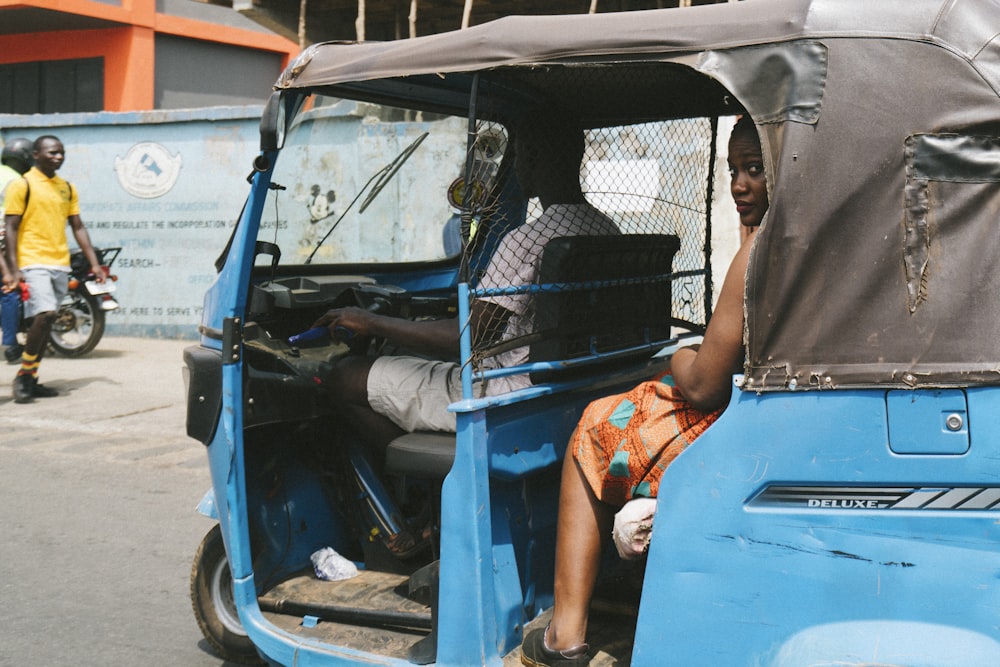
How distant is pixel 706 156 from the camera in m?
3.98

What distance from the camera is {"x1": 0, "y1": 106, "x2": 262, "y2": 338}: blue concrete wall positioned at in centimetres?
1040

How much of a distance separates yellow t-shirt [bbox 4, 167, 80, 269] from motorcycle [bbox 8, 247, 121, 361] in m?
1.20

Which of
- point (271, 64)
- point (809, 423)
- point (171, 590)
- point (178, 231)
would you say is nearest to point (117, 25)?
point (271, 64)

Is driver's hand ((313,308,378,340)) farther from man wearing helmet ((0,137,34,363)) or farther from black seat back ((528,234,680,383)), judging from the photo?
man wearing helmet ((0,137,34,363))

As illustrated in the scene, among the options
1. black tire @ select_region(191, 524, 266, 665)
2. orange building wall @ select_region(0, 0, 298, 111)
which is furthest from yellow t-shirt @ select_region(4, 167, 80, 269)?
orange building wall @ select_region(0, 0, 298, 111)

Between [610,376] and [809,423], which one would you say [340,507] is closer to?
[610,376]

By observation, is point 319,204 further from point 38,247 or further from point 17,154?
point 17,154

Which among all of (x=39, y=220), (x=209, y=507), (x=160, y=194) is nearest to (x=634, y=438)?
(x=209, y=507)

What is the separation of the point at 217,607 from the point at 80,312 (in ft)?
22.8

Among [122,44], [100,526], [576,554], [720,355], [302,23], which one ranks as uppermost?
[122,44]

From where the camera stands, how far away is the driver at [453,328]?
2.89 meters

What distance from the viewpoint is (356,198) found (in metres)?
3.83

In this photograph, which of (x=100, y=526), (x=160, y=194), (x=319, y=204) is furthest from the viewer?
(x=160, y=194)

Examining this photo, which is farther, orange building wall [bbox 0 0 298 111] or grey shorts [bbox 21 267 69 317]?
orange building wall [bbox 0 0 298 111]
